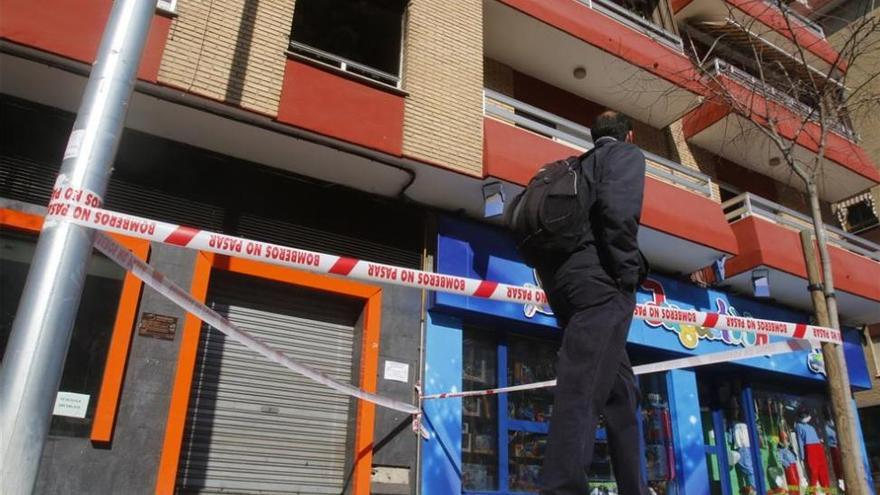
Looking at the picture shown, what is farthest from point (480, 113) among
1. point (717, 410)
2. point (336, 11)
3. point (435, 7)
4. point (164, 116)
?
point (717, 410)

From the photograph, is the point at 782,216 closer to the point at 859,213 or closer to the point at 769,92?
the point at 769,92

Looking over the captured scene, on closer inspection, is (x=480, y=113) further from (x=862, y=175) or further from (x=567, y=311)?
(x=862, y=175)

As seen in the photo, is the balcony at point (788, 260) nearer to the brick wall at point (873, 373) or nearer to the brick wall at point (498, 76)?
the brick wall at point (873, 373)

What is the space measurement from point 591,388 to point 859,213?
18.9 metres

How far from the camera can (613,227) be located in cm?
269

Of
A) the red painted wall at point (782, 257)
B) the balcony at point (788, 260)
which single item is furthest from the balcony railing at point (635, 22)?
the red painted wall at point (782, 257)

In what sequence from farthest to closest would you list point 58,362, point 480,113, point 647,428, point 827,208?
point 827,208 → point 647,428 → point 480,113 → point 58,362

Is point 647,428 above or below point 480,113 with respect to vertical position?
below

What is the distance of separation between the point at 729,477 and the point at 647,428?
215 centimetres

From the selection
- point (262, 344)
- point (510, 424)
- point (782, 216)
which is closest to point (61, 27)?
point (262, 344)

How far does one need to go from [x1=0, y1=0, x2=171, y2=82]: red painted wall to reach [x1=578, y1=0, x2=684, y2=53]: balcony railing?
842 cm

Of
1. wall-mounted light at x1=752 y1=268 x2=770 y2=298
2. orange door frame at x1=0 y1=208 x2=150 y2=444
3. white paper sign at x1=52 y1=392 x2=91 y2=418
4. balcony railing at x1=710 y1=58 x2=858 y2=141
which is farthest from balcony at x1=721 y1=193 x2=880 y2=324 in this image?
white paper sign at x1=52 y1=392 x2=91 y2=418

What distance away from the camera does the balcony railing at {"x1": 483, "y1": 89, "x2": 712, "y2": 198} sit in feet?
31.0

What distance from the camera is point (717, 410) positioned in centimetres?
1162
